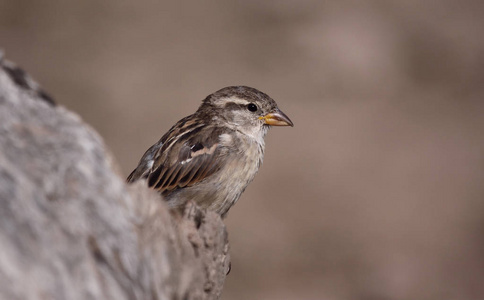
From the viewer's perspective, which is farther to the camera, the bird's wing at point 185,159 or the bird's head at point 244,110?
the bird's head at point 244,110

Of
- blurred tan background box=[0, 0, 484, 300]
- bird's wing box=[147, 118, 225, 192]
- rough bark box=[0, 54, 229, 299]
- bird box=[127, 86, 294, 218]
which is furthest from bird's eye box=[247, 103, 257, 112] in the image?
blurred tan background box=[0, 0, 484, 300]

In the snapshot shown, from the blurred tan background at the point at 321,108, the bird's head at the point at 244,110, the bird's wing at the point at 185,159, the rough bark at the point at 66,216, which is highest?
the blurred tan background at the point at 321,108

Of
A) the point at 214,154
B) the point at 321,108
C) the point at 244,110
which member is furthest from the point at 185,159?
the point at 321,108

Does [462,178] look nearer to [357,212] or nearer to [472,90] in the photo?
[357,212]

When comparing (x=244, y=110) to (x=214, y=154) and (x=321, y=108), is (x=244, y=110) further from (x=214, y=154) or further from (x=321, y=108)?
(x=321, y=108)

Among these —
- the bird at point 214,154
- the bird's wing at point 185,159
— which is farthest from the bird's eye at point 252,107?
the bird's wing at point 185,159

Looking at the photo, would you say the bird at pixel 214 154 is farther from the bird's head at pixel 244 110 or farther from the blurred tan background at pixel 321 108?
the blurred tan background at pixel 321 108

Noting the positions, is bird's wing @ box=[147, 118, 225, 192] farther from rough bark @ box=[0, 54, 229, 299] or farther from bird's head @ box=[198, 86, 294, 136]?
rough bark @ box=[0, 54, 229, 299]

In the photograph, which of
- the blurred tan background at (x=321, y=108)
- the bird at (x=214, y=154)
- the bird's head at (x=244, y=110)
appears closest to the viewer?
the bird at (x=214, y=154)
